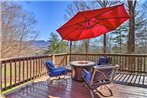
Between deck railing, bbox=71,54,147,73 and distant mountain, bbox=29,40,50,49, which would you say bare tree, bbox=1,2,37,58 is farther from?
deck railing, bbox=71,54,147,73

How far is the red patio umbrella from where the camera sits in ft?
13.6

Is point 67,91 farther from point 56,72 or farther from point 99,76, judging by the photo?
point 99,76

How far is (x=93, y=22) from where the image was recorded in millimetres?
5262

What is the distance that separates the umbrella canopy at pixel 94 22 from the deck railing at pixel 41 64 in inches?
57.6

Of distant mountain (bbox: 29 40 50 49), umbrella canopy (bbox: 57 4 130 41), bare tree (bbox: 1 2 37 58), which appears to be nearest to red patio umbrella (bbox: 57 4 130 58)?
umbrella canopy (bbox: 57 4 130 41)

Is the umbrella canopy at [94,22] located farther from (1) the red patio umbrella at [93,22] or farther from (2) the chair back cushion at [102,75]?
(2) the chair back cushion at [102,75]

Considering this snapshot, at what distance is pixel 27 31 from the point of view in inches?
485

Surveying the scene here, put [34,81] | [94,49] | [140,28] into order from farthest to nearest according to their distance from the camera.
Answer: [94,49] → [140,28] → [34,81]

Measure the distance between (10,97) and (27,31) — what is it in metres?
8.97

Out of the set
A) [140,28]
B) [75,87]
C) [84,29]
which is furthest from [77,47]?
[75,87]

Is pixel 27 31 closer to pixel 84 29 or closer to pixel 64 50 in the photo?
pixel 64 50

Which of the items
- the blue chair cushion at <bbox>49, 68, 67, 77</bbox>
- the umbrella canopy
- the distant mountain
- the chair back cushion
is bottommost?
the blue chair cushion at <bbox>49, 68, 67, 77</bbox>

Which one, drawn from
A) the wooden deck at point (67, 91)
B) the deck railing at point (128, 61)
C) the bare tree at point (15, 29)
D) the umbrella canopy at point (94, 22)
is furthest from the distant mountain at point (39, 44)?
the wooden deck at point (67, 91)

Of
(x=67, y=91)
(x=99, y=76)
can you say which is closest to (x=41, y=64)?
(x=67, y=91)
